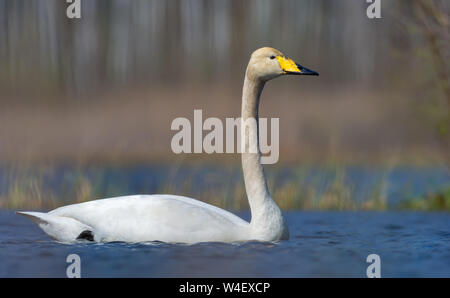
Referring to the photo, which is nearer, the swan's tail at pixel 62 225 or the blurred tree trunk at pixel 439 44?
the swan's tail at pixel 62 225

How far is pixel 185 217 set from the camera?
29.2 ft

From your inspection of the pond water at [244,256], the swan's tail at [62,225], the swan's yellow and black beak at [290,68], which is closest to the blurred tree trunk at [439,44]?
the pond water at [244,256]

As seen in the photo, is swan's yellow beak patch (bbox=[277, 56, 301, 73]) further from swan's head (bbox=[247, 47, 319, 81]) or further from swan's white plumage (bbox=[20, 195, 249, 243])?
swan's white plumage (bbox=[20, 195, 249, 243])

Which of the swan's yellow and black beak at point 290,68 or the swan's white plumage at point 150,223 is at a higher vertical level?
the swan's yellow and black beak at point 290,68

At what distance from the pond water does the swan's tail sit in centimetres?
14

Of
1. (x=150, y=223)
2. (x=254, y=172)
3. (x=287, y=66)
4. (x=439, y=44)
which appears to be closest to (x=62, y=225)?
(x=150, y=223)

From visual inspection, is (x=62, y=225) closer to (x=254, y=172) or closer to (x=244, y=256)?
(x=244, y=256)

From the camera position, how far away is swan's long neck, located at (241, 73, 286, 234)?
909 cm

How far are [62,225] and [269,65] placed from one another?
9.90 feet

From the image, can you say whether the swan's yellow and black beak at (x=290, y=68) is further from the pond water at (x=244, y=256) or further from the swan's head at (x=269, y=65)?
the pond water at (x=244, y=256)

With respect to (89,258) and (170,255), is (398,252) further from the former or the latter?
(89,258)

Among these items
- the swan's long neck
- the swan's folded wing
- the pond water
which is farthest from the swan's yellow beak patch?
the pond water

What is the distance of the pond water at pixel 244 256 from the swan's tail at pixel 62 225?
0.14 meters

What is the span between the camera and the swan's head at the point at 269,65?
9.10 metres
